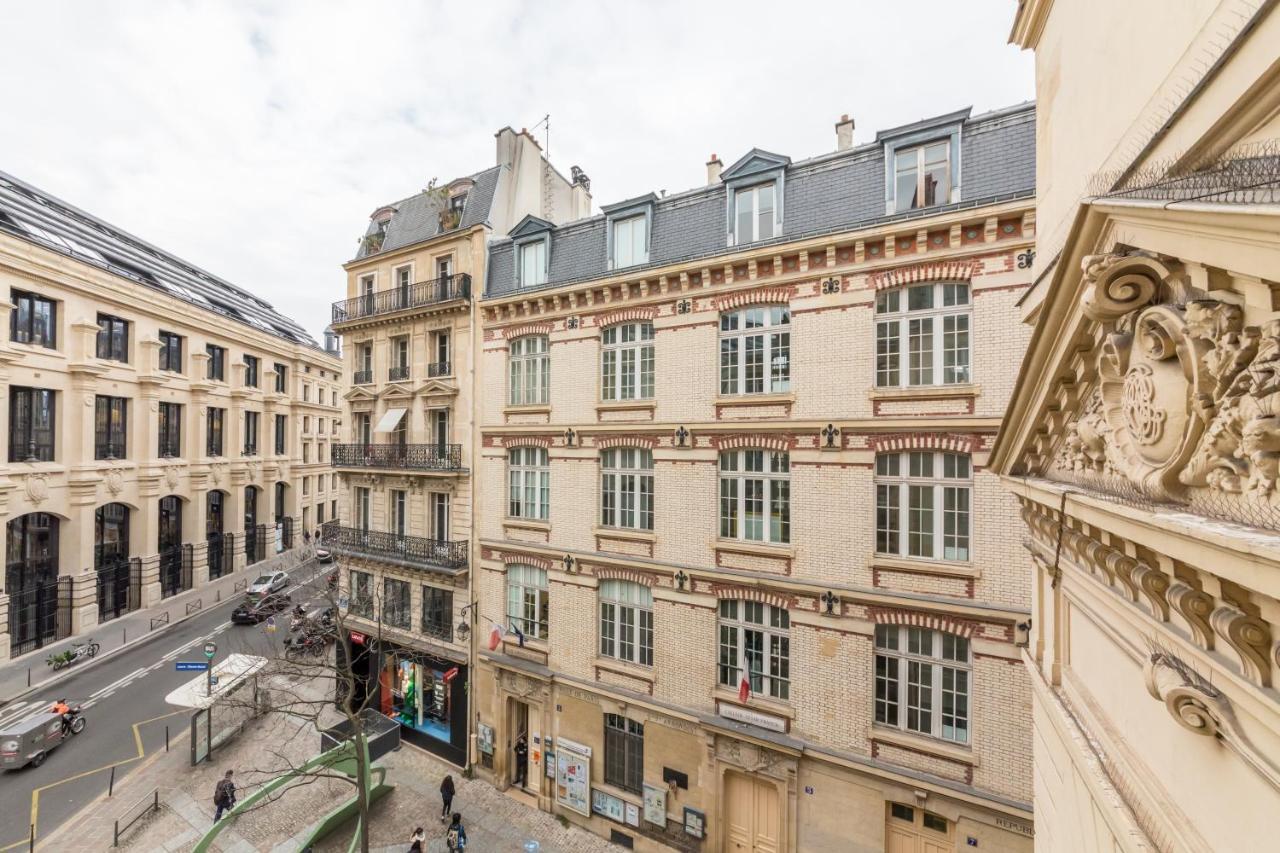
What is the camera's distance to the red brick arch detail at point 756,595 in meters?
11.2

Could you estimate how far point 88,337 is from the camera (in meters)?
24.6

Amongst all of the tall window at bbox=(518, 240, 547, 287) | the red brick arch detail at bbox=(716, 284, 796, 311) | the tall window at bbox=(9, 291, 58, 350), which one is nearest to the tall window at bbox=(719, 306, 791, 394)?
the red brick arch detail at bbox=(716, 284, 796, 311)

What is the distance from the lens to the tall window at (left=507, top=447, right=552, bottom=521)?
14.8 meters

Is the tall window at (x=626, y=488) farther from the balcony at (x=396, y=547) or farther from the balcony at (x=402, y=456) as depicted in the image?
the balcony at (x=396, y=547)

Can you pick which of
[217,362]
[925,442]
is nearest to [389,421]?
[925,442]

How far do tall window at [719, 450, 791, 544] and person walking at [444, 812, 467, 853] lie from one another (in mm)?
9298

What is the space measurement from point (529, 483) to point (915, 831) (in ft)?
38.1

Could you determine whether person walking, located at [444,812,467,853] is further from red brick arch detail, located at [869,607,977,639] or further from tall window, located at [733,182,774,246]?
tall window, located at [733,182,774,246]

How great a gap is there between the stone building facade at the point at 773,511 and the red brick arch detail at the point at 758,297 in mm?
60

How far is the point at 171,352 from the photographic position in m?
30.8

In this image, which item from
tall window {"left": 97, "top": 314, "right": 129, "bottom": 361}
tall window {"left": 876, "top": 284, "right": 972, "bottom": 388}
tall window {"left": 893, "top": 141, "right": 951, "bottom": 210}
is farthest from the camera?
tall window {"left": 97, "top": 314, "right": 129, "bottom": 361}

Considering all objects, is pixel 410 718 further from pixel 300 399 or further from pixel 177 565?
pixel 300 399

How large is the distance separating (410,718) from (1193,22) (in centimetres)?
2153

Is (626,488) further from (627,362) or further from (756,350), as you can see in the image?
(756,350)
